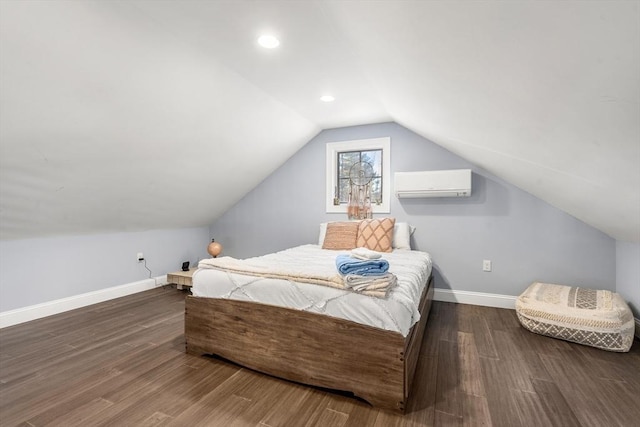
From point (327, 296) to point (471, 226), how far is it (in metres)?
2.45

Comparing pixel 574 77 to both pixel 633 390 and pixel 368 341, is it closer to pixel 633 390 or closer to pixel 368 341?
pixel 368 341

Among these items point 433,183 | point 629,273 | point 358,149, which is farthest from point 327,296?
point 629,273

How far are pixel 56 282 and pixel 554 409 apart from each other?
14.3 feet

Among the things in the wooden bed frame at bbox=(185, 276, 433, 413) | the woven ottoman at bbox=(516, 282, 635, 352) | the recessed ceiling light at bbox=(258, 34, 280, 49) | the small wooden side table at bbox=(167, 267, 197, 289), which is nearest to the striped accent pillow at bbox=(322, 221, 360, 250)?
the wooden bed frame at bbox=(185, 276, 433, 413)

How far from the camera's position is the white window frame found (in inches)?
157

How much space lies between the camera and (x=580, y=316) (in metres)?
2.46

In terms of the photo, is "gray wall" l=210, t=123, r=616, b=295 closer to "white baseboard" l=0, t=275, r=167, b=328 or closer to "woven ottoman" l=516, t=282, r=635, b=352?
"woven ottoman" l=516, t=282, r=635, b=352

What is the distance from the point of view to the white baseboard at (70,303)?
9.56 feet

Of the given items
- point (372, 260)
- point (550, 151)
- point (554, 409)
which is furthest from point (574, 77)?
point (554, 409)

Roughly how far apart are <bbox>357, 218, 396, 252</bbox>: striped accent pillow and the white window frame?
0.45 m

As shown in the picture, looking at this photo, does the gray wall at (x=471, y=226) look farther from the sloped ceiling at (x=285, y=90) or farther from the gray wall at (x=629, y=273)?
the sloped ceiling at (x=285, y=90)

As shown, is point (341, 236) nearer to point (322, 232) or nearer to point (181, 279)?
point (322, 232)

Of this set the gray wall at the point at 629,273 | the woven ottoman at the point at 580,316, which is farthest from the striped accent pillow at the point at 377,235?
the gray wall at the point at 629,273

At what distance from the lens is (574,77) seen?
996mm
